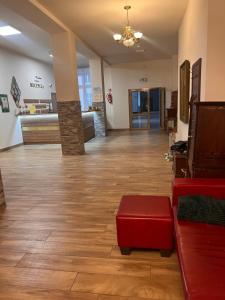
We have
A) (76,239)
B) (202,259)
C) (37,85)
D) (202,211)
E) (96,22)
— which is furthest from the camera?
→ (37,85)

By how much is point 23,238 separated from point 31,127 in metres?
6.90

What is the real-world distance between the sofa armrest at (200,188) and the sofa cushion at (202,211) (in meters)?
0.19

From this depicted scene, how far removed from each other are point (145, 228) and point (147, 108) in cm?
951

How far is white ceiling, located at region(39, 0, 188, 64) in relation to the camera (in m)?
4.56

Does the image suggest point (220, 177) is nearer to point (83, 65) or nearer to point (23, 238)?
point (23, 238)

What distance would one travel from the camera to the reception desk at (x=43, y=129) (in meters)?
8.62

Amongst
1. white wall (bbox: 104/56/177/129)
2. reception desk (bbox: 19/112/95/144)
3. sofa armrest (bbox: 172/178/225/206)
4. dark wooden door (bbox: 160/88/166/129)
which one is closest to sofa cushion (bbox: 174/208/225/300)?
sofa armrest (bbox: 172/178/225/206)

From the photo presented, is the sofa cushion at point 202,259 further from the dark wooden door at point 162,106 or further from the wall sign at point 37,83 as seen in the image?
the dark wooden door at point 162,106

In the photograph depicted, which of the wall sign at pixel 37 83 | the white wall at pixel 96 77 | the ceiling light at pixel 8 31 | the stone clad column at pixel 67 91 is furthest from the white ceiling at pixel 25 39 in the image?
the white wall at pixel 96 77

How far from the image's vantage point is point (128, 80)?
1096 centimetres

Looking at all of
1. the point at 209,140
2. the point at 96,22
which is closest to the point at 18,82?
the point at 96,22

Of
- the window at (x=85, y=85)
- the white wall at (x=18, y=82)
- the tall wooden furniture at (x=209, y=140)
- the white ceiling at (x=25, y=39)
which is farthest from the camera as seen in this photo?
the window at (x=85, y=85)

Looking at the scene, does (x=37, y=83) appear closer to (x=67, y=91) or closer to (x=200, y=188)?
(x=67, y=91)

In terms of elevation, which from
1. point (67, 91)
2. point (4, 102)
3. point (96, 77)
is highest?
point (96, 77)
